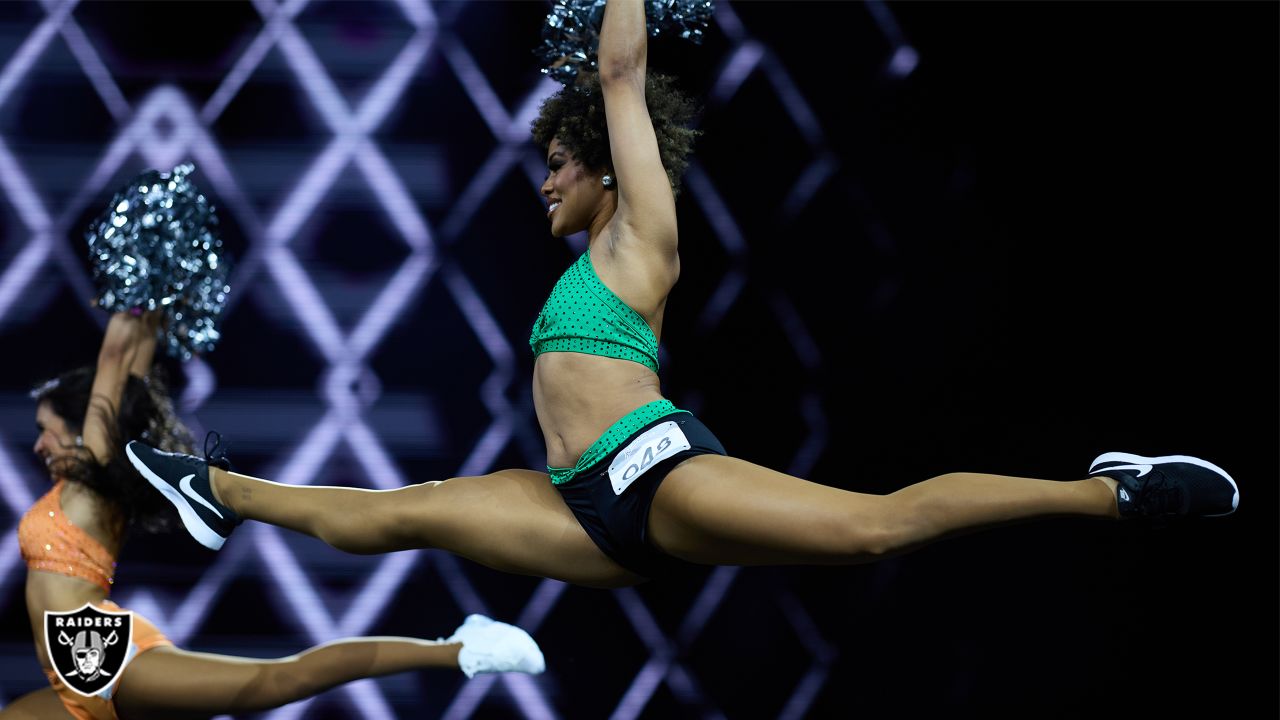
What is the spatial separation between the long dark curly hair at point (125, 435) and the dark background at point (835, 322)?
0.49m

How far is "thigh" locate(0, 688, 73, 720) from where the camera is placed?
2.97 meters

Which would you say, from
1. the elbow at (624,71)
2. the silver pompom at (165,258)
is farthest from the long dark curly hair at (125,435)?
the elbow at (624,71)

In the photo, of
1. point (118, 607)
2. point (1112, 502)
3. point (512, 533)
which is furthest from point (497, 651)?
point (1112, 502)

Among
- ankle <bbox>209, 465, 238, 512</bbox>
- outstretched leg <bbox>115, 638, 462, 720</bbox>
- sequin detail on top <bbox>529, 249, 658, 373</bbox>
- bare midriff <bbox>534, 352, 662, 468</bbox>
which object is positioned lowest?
outstretched leg <bbox>115, 638, 462, 720</bbox>

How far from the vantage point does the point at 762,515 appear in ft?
7.01

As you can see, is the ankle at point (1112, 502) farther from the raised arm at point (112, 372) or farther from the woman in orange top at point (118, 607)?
the raised arm at point (112, 372)

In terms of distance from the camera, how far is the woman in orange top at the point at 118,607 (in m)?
2.95

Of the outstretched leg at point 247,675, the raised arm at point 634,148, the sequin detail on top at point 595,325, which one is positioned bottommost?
the outstretched leg at point 247,675

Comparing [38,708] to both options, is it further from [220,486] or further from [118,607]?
[220,486]

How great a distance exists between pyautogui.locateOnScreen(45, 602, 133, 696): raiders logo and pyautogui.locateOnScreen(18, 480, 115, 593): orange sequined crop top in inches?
3.7

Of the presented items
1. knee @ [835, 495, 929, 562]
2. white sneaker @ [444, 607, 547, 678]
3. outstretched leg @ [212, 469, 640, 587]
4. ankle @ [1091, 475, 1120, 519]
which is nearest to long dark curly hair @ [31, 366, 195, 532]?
outstretched leg @ [212, 469, 640, 587]

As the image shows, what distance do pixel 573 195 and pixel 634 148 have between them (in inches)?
10.3

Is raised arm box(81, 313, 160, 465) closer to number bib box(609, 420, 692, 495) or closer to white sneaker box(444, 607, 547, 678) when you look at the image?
white sneaker box(444, 607, 547, 678)

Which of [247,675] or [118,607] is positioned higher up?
[118,607]
